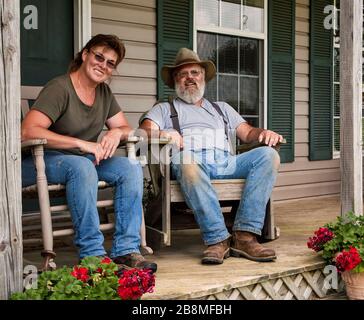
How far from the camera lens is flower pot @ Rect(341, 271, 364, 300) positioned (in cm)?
288

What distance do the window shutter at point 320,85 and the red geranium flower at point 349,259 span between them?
2.95m

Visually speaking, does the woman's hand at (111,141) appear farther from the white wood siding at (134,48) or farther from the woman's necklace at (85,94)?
the white wood siding at (134,48)

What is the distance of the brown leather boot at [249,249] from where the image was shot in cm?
297

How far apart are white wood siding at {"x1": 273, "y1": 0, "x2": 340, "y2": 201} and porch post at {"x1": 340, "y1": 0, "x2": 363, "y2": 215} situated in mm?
2165

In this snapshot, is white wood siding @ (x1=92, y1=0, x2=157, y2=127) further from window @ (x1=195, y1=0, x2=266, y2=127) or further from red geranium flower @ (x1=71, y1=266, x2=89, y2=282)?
red geranium flower @ (x1=71, y1=266, x2=89, y2=282)

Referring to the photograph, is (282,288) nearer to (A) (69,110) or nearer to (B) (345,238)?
(B) (345,238)

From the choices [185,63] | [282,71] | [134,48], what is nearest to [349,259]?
[185,63]

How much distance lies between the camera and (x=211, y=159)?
3.26 m

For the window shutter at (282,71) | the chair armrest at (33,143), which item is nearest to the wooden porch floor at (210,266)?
the chair armrest at (33,143)

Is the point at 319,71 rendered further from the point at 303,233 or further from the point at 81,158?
the point at 81,158

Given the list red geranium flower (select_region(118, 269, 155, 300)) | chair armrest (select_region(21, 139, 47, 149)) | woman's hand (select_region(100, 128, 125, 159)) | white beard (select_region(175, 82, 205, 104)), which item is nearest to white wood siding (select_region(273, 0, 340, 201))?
white beard (select_region(175, 82, 205, 104))

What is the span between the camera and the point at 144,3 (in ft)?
14.1
